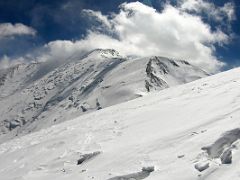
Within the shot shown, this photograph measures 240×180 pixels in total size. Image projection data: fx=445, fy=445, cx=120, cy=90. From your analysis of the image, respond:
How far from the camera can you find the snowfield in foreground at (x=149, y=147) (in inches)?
558

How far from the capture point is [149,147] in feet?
60.0

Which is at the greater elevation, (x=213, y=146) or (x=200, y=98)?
(x=200, y=98)

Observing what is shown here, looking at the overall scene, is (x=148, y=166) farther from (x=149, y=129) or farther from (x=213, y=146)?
(x=149, y=129)

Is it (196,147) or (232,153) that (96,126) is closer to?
(196,147)

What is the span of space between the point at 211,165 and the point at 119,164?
492 centimetres

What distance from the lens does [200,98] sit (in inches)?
1094

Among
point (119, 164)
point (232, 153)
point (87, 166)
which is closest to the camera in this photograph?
point (232, 153)

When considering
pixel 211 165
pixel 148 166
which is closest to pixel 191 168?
pixel 211 165

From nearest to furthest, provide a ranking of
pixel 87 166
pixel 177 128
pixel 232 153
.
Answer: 1. pixel 232 153
2. pixel 87 166
3. pixel 177 128

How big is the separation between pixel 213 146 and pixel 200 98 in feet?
43.3

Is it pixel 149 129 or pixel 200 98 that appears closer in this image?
pixel 149 129

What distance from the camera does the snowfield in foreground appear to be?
1418cm

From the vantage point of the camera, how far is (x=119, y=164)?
17.2 metres

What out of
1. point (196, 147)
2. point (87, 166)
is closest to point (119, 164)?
point (87, 166)
